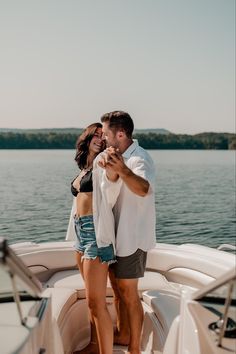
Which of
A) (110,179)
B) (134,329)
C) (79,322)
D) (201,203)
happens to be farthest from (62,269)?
(201,203)

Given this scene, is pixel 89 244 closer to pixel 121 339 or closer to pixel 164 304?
pixel 164 304

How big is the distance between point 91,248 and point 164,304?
0.64 metres

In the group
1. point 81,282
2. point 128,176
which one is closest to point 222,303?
point 128,176

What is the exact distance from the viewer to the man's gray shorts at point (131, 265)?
229cm

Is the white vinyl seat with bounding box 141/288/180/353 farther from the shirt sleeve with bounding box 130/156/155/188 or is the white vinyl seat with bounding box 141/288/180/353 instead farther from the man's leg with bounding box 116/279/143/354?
the shirt sleeve with bounding box 130/156/155/188

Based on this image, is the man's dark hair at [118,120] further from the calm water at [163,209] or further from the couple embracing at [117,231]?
the calm water at [163,209]

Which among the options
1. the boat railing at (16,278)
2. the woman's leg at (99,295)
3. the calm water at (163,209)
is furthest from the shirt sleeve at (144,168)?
the calm water at (163,209)

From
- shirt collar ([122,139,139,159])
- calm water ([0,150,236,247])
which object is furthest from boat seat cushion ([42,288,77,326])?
calm water ([0,150,236,247])

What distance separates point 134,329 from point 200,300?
70cm

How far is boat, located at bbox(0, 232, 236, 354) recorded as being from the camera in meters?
1.57

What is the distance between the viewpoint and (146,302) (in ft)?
9.39

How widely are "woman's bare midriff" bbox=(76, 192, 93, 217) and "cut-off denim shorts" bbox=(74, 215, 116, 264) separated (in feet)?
0.08

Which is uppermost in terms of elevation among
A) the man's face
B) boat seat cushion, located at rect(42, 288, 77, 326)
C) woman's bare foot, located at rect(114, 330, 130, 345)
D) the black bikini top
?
the man's face

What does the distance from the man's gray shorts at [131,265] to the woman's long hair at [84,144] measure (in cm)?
57
